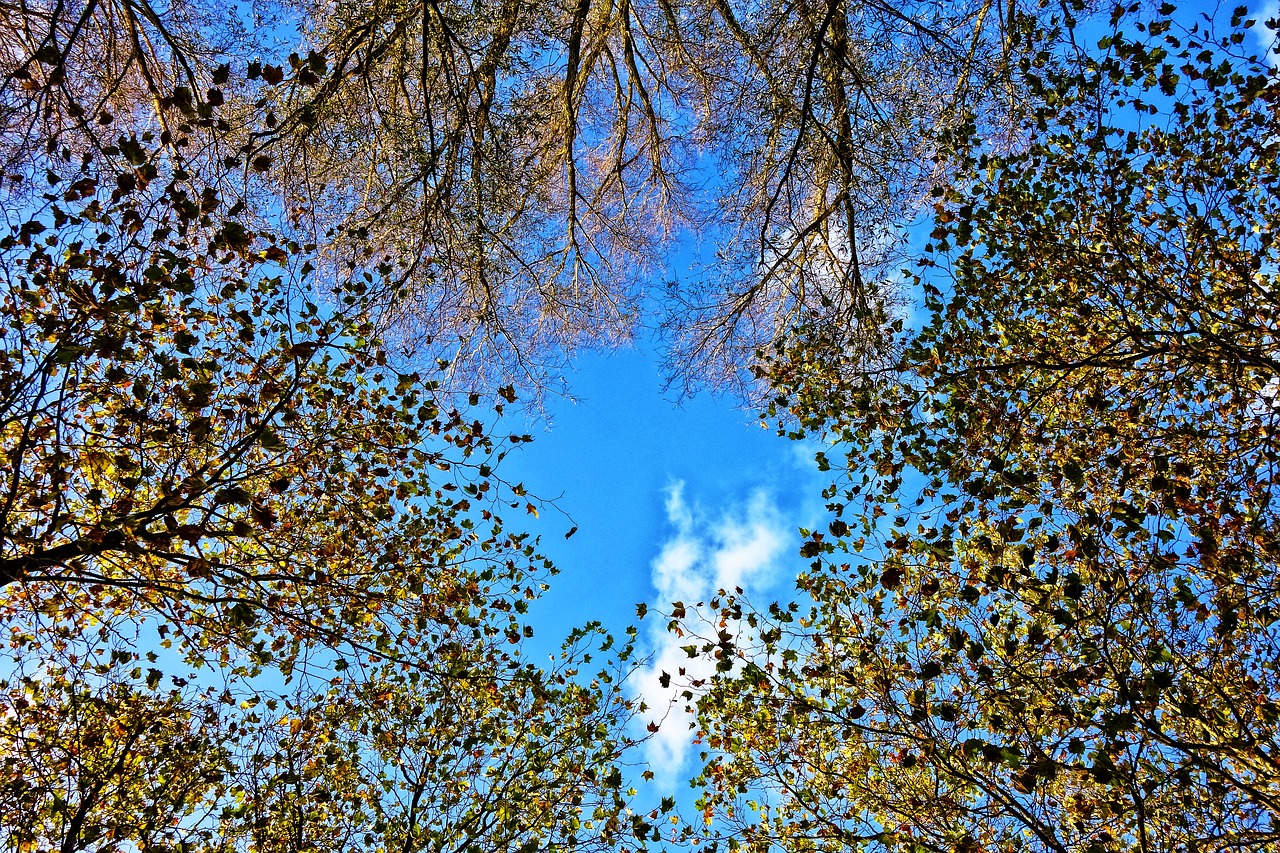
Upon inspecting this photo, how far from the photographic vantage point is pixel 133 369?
616 cm

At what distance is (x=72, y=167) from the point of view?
348 inches

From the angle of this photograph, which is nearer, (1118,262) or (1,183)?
(1118,262)

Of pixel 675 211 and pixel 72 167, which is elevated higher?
pixel 675 211

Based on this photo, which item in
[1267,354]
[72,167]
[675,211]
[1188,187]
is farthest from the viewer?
[675,211]

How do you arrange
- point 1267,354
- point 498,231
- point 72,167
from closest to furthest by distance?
point 1267,354
point 72,167
point 498,231

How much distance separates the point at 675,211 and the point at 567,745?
10920mm

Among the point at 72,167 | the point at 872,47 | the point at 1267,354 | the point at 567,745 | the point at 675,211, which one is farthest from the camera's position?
the point at 675,211

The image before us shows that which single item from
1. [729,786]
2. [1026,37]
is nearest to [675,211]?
[1026,37]

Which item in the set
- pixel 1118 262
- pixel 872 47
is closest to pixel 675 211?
pixel 872 47

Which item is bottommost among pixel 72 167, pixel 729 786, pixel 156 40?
pixel 729 786

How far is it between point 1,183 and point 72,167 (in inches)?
53.2

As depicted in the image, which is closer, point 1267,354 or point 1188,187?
point 1267,354

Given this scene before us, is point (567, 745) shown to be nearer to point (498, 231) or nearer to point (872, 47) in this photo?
point (498, 231)

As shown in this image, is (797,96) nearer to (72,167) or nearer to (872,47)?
(872,47)
